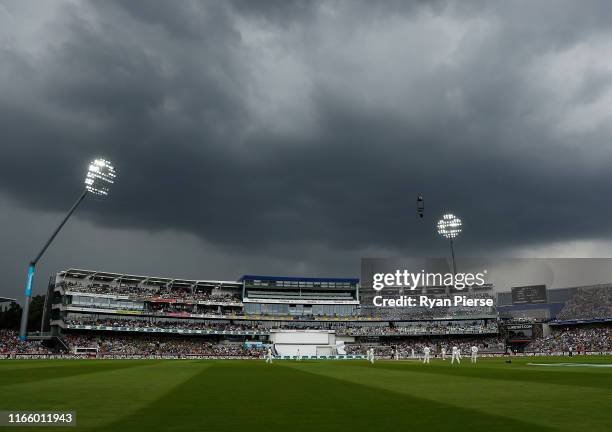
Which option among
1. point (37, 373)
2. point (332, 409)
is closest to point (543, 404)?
point (332, 409)

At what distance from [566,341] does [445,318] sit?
24.5 m

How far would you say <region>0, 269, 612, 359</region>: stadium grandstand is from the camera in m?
82.6

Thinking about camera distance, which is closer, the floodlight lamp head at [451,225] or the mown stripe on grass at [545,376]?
the mown stripe on grass at [545,376]

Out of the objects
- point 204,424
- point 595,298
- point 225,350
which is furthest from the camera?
point 595,298

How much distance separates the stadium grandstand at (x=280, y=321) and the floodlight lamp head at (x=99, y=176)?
2420 centimetres

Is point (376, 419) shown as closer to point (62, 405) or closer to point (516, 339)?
point (62, 405)

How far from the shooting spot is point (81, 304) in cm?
8738

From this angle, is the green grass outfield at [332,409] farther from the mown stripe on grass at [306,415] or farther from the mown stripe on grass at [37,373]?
the mown stripe on grass at [37,373]

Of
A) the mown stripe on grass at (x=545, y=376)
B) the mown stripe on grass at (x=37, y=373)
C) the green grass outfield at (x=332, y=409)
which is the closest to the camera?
the green grass outfield at (x=332, y=409)

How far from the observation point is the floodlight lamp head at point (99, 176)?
7288cm

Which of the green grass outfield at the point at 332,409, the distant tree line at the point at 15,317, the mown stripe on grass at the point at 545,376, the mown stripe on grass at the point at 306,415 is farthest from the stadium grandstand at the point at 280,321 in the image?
the mown stripe on grass at the point at 306,415

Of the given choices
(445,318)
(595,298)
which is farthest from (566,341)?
(445,318)

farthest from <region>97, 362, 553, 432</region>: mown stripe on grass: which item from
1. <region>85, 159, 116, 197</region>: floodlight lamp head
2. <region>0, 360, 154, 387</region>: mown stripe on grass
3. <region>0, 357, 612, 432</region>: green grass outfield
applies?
<region>85, 159, 116, 197</region>: floodlight lamp head

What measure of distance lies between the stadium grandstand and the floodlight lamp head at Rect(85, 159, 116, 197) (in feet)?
79.4
